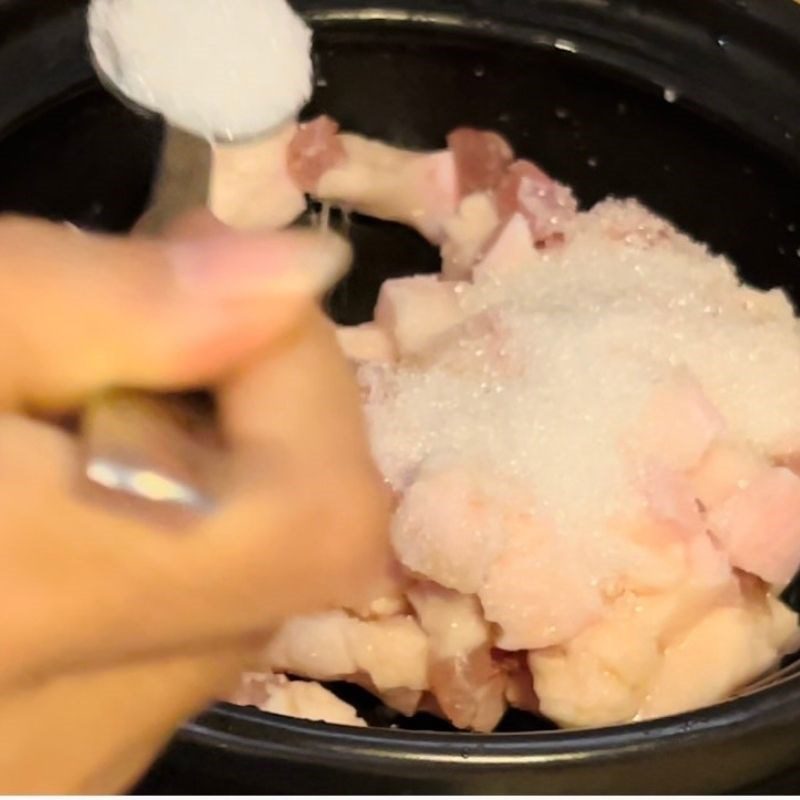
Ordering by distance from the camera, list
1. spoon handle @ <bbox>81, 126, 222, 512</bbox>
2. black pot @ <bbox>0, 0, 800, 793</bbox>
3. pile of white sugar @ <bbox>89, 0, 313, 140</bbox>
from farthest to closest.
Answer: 1. black pot @ <bbox>0, 0, 800, 793</bbox>
2. pile of white sugar @ <bbox>89, 0, 313, 140</bbox>
3. spoon handle @ <bbox>81, 126, 222, 512</bbox>

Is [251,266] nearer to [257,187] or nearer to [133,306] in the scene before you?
[133,306]

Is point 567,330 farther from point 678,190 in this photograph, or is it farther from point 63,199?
point 63,199

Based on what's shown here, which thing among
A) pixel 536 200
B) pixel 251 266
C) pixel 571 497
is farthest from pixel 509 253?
pixel 251 266

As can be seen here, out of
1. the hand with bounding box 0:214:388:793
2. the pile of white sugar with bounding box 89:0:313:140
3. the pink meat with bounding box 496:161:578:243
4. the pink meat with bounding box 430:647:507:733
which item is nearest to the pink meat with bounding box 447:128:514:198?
the pink meat with bounding box 496:161:578:243

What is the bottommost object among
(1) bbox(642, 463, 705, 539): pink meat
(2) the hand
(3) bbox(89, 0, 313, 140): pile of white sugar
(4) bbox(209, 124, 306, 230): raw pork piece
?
(4) bbox(209, 124, 306, 230): raw pork piece

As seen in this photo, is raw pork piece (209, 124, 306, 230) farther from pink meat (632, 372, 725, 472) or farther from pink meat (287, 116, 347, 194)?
pink meat (632, 372, 725, 472)

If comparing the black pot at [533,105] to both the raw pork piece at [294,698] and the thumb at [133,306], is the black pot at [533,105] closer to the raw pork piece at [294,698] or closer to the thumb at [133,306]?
the raw pork piece at [294,698]
